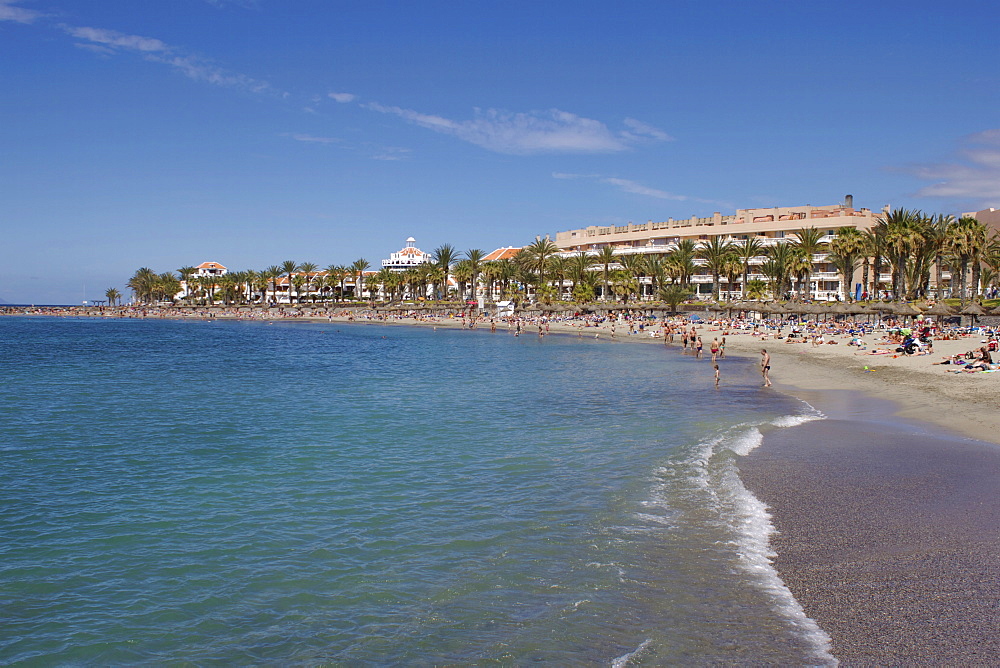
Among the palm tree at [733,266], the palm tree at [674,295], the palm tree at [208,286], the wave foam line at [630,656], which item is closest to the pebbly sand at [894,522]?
the wave foam line at [630,656]

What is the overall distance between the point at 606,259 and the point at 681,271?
13209mm

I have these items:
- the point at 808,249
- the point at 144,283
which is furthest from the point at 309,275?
the point at 808,249

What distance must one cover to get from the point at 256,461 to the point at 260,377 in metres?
20.3

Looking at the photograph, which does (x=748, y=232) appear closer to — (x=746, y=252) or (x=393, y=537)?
(x=746, y=252)

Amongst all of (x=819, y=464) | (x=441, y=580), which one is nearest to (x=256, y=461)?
(x=441, y=580)

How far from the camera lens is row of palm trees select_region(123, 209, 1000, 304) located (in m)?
55.1

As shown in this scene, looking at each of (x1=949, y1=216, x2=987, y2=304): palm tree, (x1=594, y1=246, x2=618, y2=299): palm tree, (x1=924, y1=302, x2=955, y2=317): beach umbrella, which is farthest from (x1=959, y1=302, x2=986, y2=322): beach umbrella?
(x1=594, y1=246, x2=618, y2=299): palm tree

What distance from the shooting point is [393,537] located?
9867mm

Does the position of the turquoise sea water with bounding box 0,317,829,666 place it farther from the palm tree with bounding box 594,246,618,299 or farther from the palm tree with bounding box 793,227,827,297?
the palm tree with bounding box 594,246,618,299

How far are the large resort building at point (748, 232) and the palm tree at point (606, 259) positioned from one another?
8.75 ft

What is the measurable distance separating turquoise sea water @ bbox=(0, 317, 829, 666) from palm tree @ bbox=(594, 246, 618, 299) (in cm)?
6760

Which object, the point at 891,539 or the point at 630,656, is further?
the point at 891,539

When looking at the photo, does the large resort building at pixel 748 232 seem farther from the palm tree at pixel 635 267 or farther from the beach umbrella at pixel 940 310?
the beach umbrella at pixel 940 310

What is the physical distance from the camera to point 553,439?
55.4 feet
